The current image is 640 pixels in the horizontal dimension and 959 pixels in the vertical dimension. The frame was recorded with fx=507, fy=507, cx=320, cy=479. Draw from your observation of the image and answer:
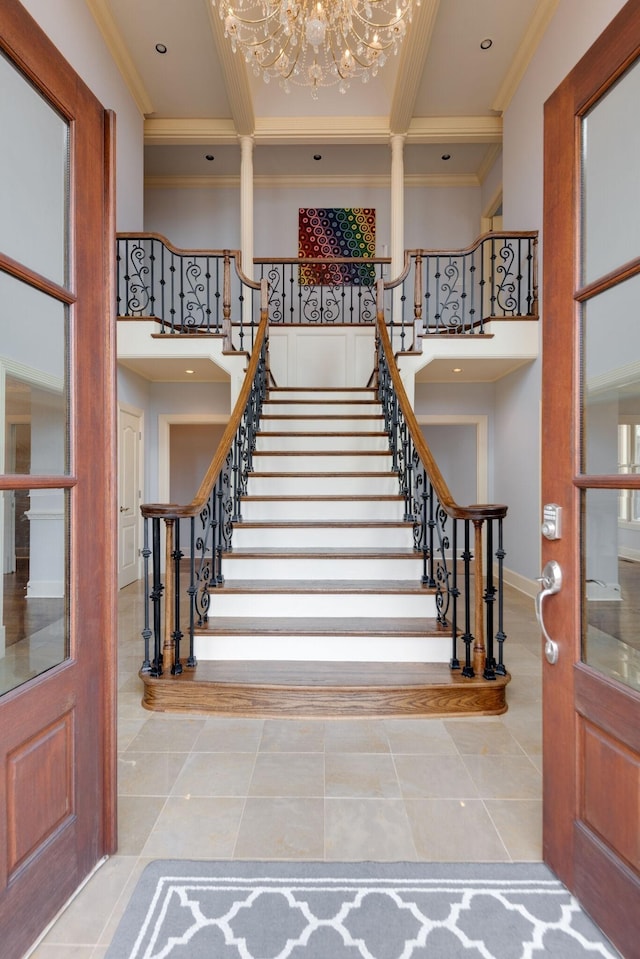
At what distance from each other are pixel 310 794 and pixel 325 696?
2.04ft

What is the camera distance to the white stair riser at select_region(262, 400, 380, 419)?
5.27 m

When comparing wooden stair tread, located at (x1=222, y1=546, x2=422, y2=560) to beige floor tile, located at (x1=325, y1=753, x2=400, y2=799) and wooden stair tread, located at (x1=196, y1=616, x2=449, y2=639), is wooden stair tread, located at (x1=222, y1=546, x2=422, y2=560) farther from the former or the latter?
beige floor tile, located at (x1=325, y1=753, x2=400, y2=799)

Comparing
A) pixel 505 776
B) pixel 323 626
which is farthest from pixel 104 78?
pixel 505 776

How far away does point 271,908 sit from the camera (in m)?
1.42

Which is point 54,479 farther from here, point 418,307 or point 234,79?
Answer: point 234,79

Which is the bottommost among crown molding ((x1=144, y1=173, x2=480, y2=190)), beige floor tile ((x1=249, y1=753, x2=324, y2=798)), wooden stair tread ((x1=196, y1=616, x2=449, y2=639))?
beige floor tile ((x1=249, y1=753, x2=324, y2=798))

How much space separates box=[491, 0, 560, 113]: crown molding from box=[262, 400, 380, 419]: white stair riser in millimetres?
4014

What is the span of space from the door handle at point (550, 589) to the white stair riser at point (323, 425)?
3.54 m

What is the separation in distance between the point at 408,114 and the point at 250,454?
479cm

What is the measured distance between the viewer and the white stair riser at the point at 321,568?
11.1 feet

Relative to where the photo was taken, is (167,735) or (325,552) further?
(325,552)

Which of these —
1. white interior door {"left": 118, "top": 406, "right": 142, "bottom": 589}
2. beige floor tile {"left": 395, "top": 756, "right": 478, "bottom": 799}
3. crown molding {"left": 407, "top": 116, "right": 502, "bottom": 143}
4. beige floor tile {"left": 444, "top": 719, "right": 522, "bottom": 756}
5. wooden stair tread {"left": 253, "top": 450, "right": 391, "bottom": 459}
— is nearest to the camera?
beige floor tile {"left": 395, "top": 756, "right": 478, "bottom": 799}

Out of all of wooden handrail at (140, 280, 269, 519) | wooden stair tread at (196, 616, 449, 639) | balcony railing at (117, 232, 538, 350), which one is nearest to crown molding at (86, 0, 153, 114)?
balcony railing at (117, 232, 538, 350)

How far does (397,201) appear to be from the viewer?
6.55 metres
